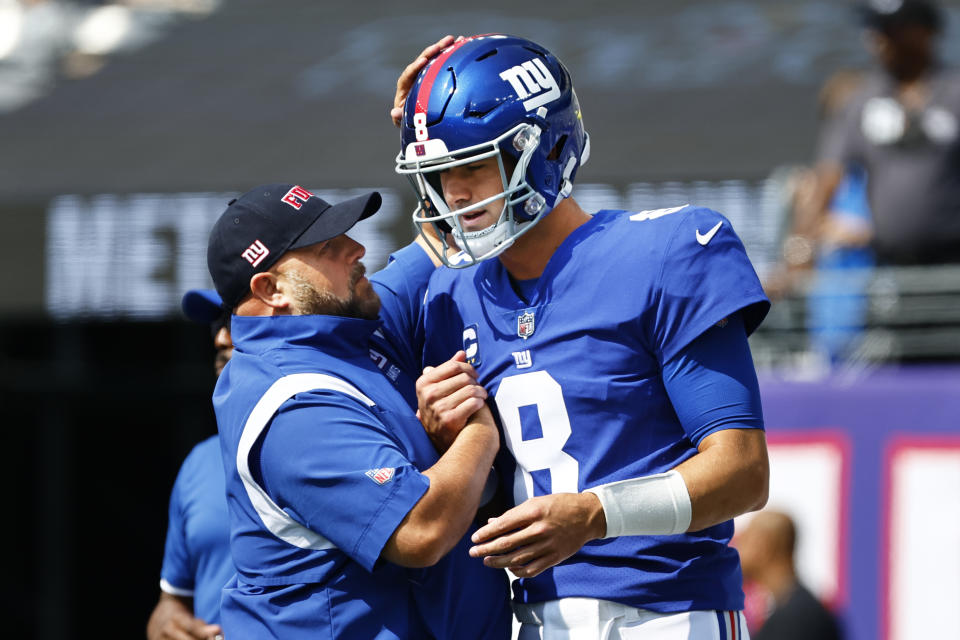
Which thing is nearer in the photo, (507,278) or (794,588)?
(507,278)

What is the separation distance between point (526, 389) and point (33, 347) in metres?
7.80

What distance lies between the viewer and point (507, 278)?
2637 millimetres

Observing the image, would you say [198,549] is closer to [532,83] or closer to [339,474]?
[339,474]

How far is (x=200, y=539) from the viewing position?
361cm

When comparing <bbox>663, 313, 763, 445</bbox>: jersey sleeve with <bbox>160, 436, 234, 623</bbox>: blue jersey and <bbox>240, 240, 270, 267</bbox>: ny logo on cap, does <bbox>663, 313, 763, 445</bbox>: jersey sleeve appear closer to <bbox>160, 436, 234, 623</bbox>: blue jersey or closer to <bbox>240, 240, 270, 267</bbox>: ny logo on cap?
<bbox>240, 240, 270, 267</bbox>: ny logo on cap

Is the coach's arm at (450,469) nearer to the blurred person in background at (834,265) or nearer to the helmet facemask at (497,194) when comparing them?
the helmet facemask at (497,194)

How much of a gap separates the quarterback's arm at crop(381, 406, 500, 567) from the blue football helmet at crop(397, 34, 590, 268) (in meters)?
0.39

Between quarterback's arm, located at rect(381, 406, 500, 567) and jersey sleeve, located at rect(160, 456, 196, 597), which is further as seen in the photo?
jersey sleeve, located at rect(160, 456, 196, 597)

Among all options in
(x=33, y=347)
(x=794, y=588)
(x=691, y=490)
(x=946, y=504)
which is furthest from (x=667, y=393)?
(x=33, y=347)

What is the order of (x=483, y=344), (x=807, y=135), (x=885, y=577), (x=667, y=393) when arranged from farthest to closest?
(x=807, y=135) → (x=885, y=577) → (x=483, y=344) → (x=667, y=393)

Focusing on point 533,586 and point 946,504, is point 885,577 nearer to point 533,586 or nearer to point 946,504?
point 946,504

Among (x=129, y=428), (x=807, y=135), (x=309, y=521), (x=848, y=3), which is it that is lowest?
(x=129, y=428)

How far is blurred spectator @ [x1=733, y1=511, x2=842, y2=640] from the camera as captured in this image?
5184mm

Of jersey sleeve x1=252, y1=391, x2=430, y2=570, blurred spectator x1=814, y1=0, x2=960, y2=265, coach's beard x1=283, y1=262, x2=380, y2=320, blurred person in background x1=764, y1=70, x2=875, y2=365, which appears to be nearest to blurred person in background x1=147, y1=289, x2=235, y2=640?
coach's beard x1=283, y1=262, x2=380, y2=320
